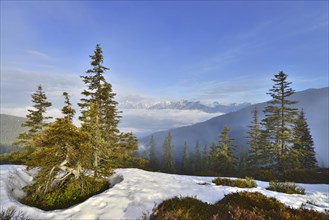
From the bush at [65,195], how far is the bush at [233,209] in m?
3.94

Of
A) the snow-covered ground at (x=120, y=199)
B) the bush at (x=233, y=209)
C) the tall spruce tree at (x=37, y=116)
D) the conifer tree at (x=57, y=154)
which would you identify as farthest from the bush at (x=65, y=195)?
the tall spruce tree at (x=37, y=116)

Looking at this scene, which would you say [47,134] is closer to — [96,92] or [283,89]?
[96,92]

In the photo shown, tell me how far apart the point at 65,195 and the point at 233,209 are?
700 cm

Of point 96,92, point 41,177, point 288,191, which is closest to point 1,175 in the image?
point 41,177

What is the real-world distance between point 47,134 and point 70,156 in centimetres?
144

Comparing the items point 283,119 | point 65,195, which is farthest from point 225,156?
point 65,195

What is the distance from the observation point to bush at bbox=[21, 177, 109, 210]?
7891 millimetres

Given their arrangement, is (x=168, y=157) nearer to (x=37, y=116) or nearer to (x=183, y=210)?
(x=37, y=116)

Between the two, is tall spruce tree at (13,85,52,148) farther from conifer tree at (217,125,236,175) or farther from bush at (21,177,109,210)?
conifer tree at (217,125,236,175)

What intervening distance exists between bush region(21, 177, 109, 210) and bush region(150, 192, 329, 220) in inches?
155

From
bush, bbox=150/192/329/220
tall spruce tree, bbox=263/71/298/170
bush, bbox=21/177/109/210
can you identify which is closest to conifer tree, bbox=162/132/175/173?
tall spruce tree, bbox=263/71/298/170

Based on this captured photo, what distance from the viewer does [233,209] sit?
18.8 feet

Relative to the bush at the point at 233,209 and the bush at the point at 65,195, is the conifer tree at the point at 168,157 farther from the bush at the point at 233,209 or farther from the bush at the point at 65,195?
the bush at the point at 233,209

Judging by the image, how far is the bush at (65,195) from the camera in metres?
7.89
